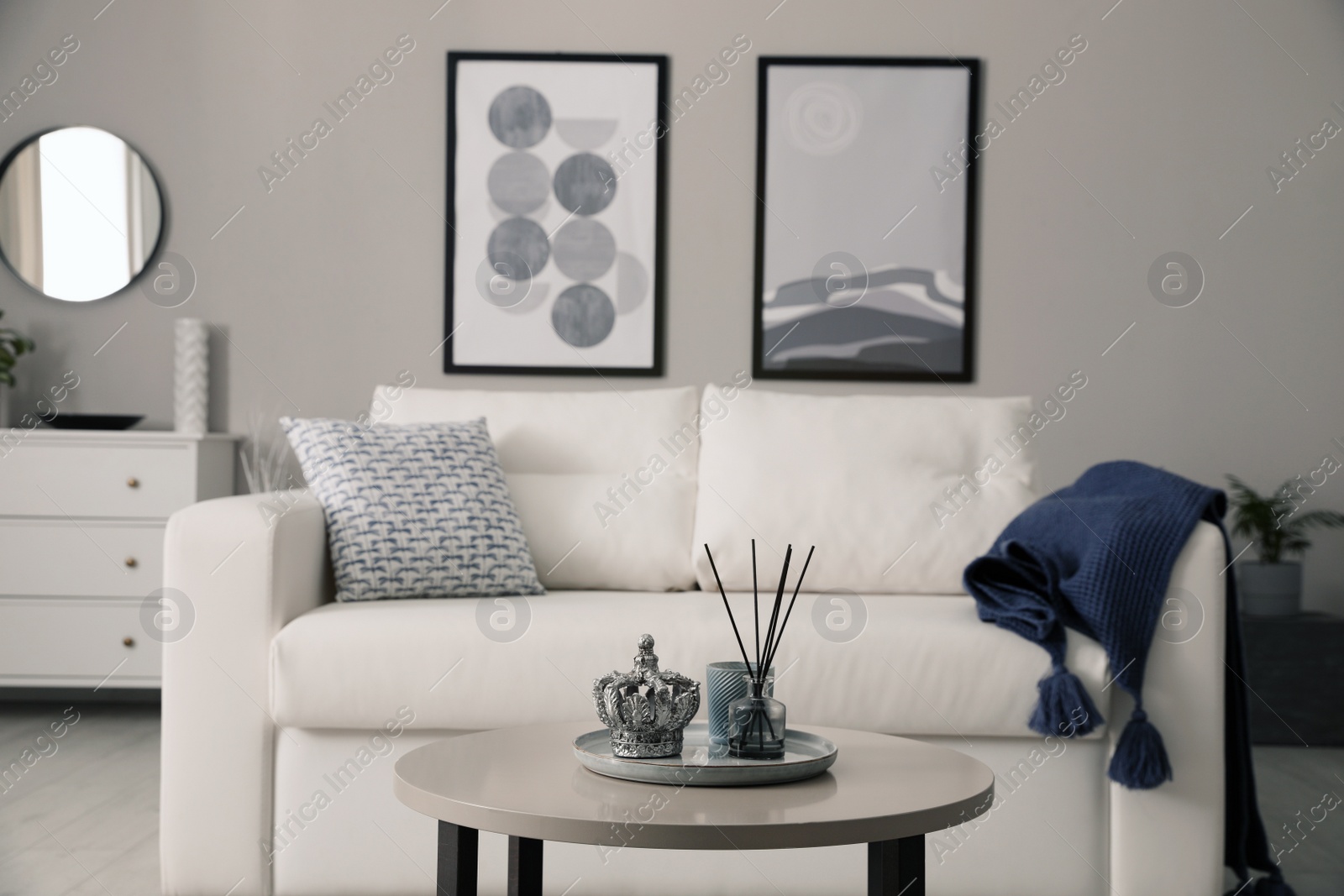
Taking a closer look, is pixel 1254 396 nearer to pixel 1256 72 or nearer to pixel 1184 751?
pixel 1256 72

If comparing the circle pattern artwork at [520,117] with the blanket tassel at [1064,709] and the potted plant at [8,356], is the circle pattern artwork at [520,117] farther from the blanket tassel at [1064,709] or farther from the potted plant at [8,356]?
the blanket tassel at [1064,709]

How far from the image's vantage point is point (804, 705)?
1874mm

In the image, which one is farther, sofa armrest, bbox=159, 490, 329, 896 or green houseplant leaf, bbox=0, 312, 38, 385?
green houseplant leaf, bbox=0, 312, 38, 385

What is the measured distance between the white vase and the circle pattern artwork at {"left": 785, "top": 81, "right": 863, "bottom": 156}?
1923 millimetres

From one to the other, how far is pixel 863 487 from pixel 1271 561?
1634mm

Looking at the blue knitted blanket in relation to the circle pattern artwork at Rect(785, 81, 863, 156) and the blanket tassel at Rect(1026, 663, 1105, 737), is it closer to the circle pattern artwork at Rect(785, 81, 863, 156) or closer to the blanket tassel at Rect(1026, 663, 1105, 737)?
the blanket tassel at Rect(1026, 663, 1105, 737)

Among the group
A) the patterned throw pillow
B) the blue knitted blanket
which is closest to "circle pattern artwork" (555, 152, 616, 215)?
the patterned throw pillow

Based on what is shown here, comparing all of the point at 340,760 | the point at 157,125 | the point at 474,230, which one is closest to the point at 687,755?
the point at 340,760

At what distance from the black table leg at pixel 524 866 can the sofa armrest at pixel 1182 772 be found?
1.04 m

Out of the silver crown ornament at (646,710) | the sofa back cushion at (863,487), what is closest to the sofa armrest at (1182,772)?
the sofa back cushion at (863,487)

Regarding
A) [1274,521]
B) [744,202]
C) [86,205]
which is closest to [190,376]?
A: [86,205]

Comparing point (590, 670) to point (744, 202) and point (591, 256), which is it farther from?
point (744, 202)

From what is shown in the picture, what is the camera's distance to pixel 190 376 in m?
3.41

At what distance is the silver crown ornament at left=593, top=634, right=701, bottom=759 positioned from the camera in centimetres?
123
